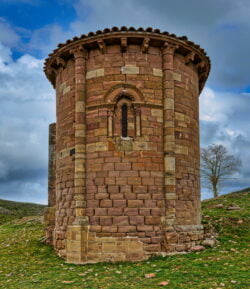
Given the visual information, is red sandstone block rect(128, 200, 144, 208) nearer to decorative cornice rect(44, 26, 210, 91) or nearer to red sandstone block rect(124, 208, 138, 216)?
red sandstone block rect(124, 208, 138, 216)

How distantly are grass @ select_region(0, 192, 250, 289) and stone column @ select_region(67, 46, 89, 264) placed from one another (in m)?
0.54

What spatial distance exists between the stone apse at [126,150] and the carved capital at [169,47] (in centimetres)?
3

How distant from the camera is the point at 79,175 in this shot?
10.9 m

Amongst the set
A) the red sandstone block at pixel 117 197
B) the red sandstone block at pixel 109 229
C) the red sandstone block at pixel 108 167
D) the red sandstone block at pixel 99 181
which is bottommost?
the red sandstone block at pixel 109 229

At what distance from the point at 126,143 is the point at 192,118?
296cm

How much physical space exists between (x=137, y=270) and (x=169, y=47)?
708cm

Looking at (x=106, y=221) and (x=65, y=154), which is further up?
(x=65, y=154)

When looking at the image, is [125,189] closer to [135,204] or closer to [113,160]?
[135,204]

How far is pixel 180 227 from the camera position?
1095 centimetres

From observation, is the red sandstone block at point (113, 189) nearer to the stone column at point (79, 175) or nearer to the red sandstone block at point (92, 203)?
the red sandstone block at point (92, 203)

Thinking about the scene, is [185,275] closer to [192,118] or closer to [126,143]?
[126,143]

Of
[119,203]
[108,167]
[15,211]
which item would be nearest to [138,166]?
[108,167]

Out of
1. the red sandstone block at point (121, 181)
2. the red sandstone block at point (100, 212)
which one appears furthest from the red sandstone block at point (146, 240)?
the red sandstone block at point (121, 181)

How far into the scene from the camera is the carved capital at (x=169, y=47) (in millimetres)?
11406
